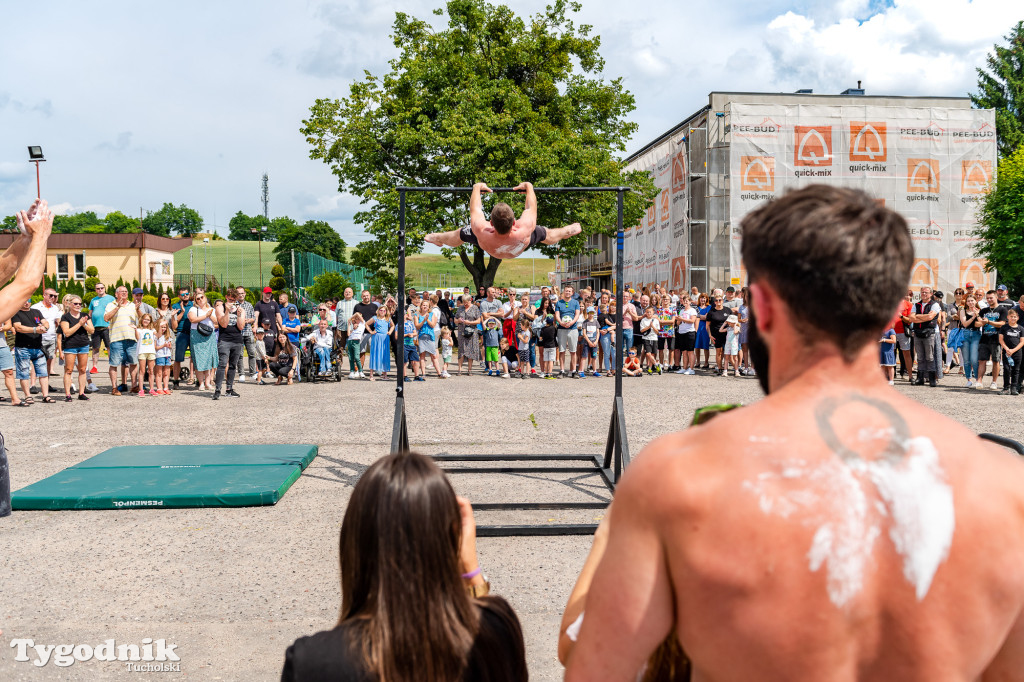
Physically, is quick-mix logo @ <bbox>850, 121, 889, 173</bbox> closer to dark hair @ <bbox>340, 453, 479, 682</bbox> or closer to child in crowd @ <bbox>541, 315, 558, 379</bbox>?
child in crowd @ <bbox>541, 315, 558, 379</bbox>

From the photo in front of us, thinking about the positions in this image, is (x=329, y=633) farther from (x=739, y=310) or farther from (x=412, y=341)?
(x=739, y=310)

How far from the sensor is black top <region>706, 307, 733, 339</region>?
15.0 m

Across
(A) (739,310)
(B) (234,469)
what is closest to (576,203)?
(A) (739,310)

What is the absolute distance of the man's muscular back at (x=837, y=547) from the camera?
1.07m

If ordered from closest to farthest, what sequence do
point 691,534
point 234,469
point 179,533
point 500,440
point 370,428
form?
point 691,534, point 179,533, point 234,469, point 500,440, point 370,428

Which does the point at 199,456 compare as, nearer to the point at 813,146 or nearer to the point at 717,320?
the point at 717,320

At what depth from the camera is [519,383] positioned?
1390 cm

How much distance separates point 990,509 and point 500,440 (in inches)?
299

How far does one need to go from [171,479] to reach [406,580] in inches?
215

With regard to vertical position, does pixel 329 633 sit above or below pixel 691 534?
below

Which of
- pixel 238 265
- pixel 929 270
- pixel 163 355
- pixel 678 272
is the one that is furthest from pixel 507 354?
pixel 238 265

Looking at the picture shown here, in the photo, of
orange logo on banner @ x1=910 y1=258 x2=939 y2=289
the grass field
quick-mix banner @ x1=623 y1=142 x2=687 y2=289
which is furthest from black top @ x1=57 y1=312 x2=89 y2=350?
the grass field

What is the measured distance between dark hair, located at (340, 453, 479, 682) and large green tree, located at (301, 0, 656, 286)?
22.2 m

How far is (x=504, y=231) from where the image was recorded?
20.7 ft
